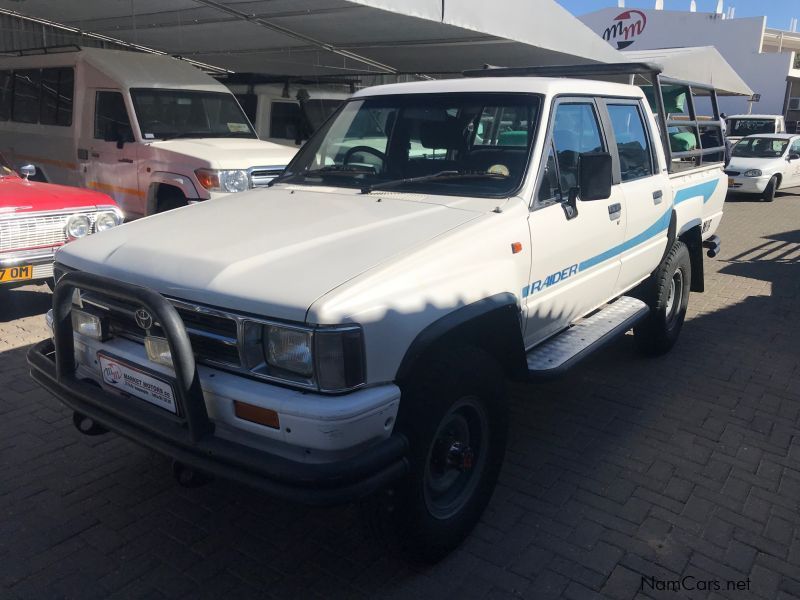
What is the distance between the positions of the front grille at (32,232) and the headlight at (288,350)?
12.3 ft

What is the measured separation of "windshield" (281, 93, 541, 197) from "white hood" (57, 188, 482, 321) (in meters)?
0.29

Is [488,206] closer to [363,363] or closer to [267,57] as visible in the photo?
[363,363]

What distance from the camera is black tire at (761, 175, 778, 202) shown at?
49.4ft

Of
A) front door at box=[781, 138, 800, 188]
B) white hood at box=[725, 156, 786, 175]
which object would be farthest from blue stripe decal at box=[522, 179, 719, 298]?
front door at box=[781, 138, 800, 188]

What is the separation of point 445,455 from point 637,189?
253 cm

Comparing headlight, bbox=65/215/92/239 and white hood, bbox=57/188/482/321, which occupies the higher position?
white hood, bbox=57/188/482/321

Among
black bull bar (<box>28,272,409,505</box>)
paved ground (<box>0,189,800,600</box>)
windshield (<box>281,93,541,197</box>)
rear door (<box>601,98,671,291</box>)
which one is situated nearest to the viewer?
black bull bar (<box>28,272,409,505</box>)

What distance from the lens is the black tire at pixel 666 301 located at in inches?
201

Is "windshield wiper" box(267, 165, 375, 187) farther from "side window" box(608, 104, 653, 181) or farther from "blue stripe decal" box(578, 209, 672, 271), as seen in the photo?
"side window" box(608, 104, 653, 181)

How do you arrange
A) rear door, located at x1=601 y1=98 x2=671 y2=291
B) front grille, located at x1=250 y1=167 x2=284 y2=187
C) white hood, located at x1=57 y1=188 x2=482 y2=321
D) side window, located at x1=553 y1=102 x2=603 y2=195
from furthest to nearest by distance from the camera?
front grille, located at x1=250 y1=167 x2=284 y2=187, rear door, located at x1=601 y1=98 x2=671 y2=291, side window, located at x1=553 y1=102 x2=603 y2=195, white hood, located at x1=57 y1=188 x2=482 y2=321

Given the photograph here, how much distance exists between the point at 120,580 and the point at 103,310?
1.12m

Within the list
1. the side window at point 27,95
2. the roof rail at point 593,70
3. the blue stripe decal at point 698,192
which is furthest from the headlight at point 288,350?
the side window at point 27,95

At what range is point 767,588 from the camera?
Result: 2855mm

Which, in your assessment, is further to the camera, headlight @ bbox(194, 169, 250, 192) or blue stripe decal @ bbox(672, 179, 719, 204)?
headlight @ bbox(194, 169, 250, 192)
